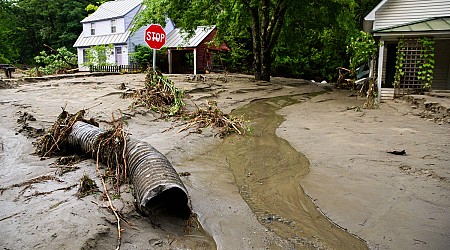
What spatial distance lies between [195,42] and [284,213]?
21880 mm

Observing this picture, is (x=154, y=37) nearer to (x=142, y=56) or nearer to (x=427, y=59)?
(x=427, y=59)

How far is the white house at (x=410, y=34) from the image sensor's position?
12.0m

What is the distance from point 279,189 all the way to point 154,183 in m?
2.03

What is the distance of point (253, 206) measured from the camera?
450 cm

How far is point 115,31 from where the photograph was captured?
97.1 feet

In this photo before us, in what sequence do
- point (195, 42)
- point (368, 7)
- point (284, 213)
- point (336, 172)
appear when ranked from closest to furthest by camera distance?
point (284, 213) < point (336, 172) < point (368, 7) < point (195, 42)

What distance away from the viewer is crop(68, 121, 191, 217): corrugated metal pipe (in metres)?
3.69

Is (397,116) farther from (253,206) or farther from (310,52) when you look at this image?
(310,52)

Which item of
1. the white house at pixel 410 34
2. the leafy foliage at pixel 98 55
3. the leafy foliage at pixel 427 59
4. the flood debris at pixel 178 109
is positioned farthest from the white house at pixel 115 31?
the leafy foliage at pixel 427 59

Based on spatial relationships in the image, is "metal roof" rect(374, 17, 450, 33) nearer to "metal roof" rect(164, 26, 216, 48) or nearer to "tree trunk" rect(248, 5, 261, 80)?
"tree trunk" rect(248, 5, 261, 80)

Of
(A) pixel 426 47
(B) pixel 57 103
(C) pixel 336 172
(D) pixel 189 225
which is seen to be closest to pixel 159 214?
(D) pixel 189 225

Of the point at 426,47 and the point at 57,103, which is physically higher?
the point at 426,47

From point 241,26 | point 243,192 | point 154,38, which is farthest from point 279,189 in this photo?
point 241,26

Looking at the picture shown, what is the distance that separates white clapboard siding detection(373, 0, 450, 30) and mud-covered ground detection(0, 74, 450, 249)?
5839 millimetres
